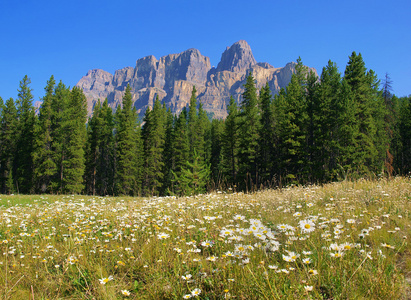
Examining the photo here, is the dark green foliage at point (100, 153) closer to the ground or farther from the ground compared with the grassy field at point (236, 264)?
farther from the ground

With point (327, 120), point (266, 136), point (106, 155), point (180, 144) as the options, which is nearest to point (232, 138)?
point (266, 136)

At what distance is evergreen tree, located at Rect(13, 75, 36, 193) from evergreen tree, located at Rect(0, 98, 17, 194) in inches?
31.2

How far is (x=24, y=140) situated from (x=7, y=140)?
5.35 meters

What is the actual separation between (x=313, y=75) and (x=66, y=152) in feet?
113

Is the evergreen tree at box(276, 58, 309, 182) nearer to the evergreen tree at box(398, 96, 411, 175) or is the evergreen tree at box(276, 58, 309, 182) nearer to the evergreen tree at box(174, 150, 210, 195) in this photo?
the evergreen tree at box(174, 150, 210, 195)

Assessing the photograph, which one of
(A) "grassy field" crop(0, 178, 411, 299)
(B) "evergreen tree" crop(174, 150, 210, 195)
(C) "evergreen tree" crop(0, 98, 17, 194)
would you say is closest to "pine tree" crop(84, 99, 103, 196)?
(C) "evergreen tree" crop(0, 98, 17, 194)

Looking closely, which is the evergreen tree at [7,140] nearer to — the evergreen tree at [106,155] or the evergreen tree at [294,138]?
the evergreen tree at [106,155]

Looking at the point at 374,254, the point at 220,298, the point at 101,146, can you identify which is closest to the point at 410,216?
the point at 374,254

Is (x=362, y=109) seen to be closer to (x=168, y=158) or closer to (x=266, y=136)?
(x=266, y=136)

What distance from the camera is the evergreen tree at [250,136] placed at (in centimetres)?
3055

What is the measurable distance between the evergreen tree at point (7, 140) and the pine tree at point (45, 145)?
11111mm

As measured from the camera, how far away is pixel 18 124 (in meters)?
36.8

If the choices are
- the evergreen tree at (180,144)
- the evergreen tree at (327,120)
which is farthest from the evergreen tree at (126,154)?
the evergreen tree at (327,120)

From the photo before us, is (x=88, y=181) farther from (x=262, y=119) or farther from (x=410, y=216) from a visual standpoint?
(x=410, y=216)
